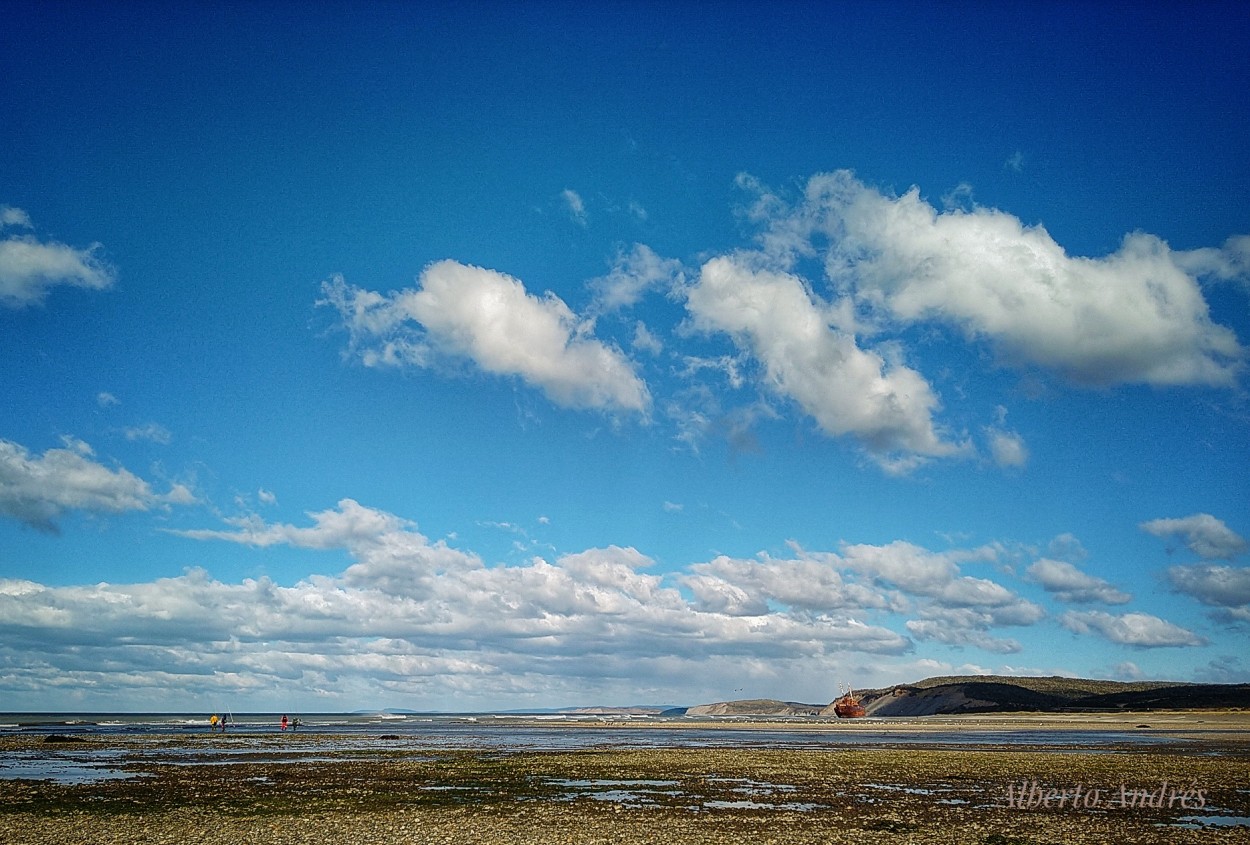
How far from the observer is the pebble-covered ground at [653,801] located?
29094 millimetres

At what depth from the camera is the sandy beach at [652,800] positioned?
95.8ft

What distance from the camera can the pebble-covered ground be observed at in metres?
29.1

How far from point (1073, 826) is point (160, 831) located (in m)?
33.6

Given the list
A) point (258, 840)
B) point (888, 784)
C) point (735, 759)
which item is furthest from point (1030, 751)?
point (258, 840)

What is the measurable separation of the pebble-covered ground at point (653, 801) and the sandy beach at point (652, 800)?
0.45 ft

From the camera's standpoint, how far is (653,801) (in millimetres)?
38000

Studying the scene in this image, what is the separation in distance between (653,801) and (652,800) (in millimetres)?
397

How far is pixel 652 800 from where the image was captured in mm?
38375

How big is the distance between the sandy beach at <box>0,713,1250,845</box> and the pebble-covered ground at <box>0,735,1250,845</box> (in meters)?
0.14

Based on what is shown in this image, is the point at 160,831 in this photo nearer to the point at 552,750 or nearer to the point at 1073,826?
the point at 1073,826

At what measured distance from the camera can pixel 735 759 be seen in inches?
2480

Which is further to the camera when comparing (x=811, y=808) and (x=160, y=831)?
(x=811, y=808)

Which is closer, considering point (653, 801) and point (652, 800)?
point (653, 801)

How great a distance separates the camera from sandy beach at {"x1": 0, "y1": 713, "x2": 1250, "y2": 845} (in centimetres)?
2919
